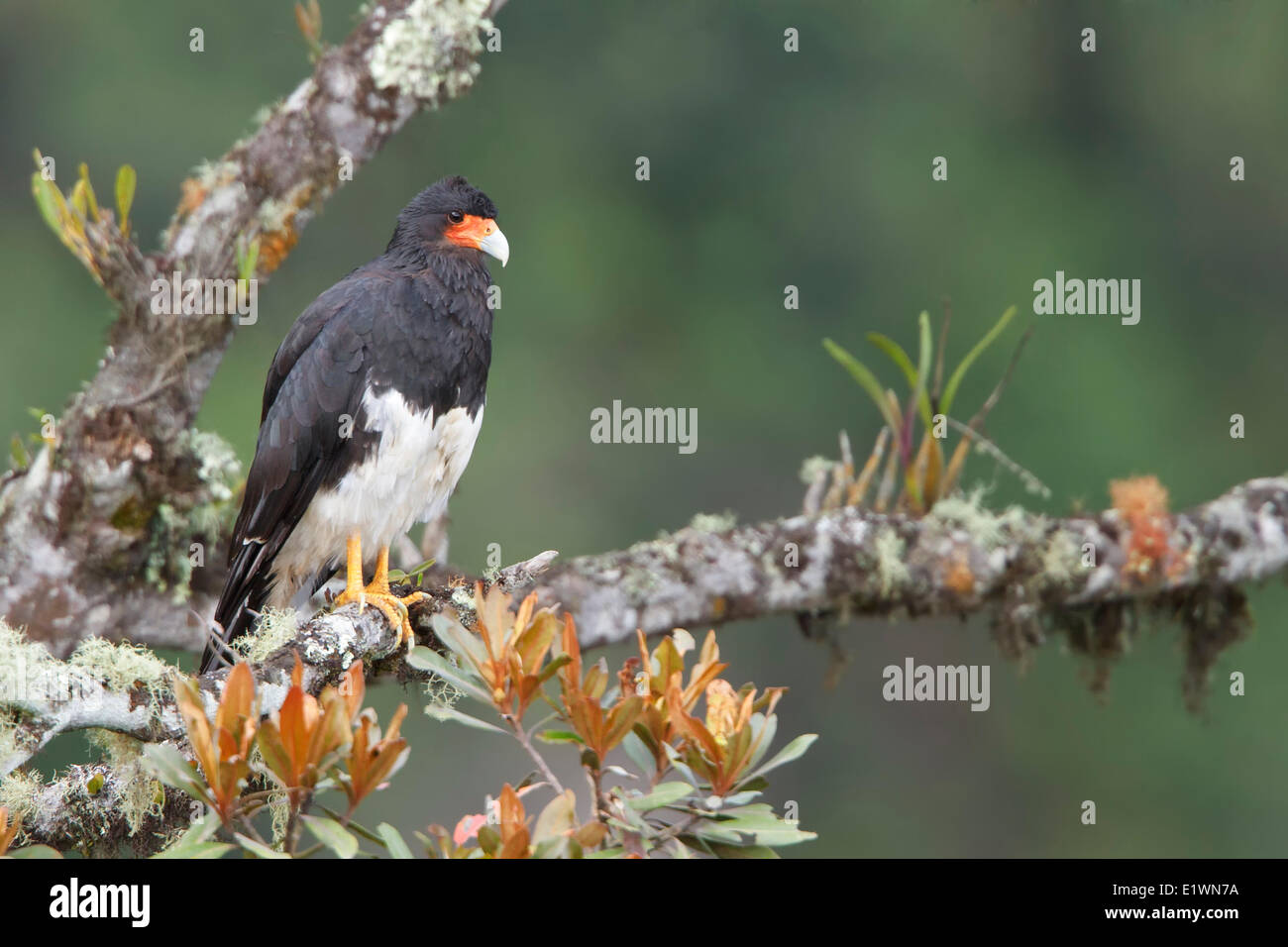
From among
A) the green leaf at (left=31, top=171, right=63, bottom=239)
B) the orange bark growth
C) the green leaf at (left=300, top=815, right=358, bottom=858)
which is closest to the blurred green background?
the orange bark growth

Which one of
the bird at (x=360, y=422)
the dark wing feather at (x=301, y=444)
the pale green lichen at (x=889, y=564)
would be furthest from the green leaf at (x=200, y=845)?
the pale green lichen at (x=889, y=564)

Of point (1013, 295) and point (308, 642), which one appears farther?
point (1013, 295)

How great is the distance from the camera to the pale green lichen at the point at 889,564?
11.3ft

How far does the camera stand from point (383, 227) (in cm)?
795

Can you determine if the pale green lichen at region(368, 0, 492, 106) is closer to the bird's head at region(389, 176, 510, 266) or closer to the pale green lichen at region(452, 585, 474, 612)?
the bird's head at region(389, 176, 510, 266)

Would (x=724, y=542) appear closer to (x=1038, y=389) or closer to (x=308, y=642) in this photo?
(x=308, y=642)

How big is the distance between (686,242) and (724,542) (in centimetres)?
578

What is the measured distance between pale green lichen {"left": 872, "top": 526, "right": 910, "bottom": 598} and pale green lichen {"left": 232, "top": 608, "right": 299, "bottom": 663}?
4.66 ft

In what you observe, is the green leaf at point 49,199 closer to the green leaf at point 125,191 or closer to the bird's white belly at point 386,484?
the green leaf at point 125,191

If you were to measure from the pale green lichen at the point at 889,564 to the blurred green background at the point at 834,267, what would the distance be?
4.41 meters

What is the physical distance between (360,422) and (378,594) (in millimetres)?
447

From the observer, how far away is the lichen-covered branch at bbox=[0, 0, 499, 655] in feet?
10.4
